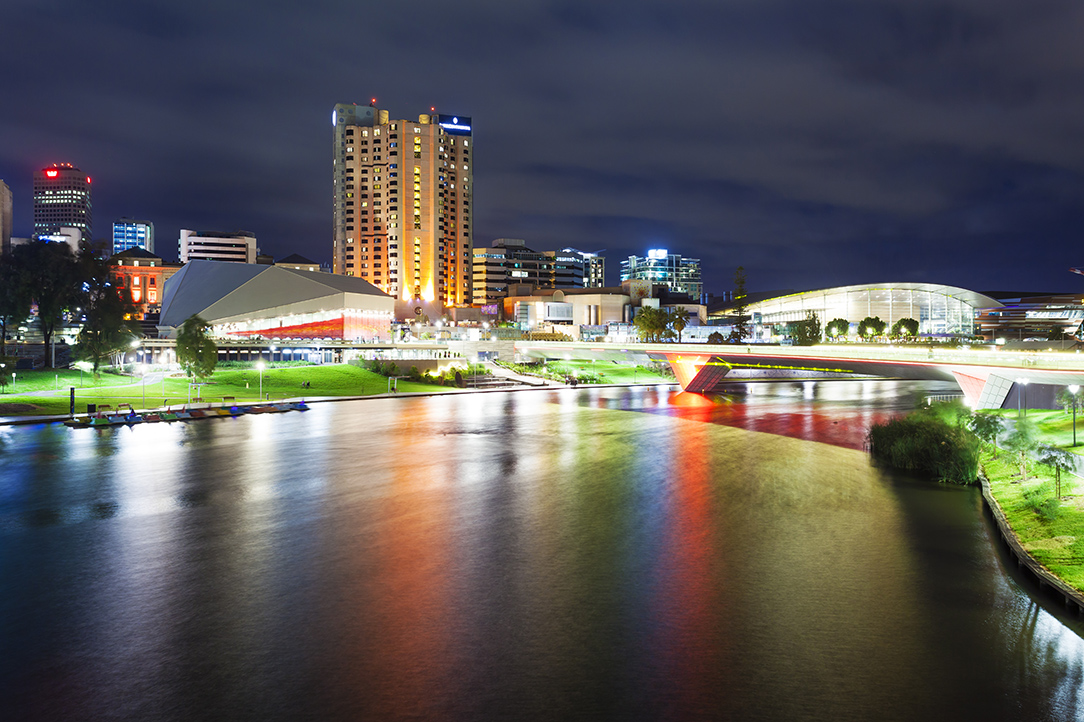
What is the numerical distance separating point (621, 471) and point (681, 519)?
31.3ft

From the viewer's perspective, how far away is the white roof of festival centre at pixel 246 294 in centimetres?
10912

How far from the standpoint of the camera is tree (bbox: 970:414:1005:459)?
112 feet

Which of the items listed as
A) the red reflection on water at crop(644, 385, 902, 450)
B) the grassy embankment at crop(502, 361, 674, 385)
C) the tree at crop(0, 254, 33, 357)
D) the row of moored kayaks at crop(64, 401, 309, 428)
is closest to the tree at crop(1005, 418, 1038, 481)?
the red reflection on water at crop(644, 385, 902, 450)

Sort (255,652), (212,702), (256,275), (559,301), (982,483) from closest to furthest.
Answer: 1. (212,702)
2. (255,652)
3. (982,483)
4. (256,275)
5. (559,301)

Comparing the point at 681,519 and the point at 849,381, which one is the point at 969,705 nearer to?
the point at 681,519

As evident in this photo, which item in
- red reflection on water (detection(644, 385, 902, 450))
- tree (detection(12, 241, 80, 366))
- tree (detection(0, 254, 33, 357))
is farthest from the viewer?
tree (detection(12, 241, 80, 366))

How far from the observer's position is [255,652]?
1512 centimetres

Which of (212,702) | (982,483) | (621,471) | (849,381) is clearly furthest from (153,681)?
(849,381)

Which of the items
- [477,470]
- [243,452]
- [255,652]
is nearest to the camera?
[255,652]

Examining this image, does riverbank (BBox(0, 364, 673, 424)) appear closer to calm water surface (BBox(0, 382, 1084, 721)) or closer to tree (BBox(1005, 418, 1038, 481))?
calm water surface (BBox(0, 382, 1084, 721))

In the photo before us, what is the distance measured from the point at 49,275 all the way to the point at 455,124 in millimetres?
134589

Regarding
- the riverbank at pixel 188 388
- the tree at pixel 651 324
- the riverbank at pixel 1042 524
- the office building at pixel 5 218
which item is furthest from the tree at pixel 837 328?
the office building at pixel 5 218

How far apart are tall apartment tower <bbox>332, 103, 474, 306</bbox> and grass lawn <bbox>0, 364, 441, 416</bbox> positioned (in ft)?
285

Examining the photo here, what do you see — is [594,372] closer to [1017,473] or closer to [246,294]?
[246,294]
